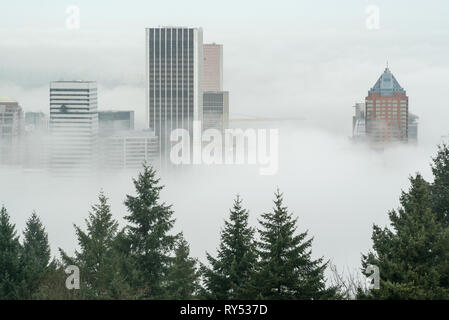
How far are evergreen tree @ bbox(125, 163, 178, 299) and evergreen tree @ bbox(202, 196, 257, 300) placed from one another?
428cm

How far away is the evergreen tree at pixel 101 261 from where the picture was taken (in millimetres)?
26411

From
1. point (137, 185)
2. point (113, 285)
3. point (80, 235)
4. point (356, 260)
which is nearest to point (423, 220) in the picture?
point (113, 285)

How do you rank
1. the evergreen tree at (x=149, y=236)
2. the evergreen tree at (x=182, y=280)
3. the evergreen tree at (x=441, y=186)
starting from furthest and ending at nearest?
1. the evergreen tree at (x=441, y=186)
2. the evergreen tree at (x=149, y=236)
3. the evergreen tree at (x=182, y=280)

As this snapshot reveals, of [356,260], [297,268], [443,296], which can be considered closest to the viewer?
[443,296]

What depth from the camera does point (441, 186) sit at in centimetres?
3456

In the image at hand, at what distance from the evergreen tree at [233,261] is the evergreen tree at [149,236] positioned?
4.28 meters

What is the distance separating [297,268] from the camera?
82.4ft

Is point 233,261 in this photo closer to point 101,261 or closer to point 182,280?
point 182,280

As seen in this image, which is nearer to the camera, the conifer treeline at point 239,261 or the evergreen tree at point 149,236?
the conifer treeline at point 239,261

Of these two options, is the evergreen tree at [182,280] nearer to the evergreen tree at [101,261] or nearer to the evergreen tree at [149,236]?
the evergreen tree at [149,236]

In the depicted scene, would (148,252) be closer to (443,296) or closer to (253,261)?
(253,261)

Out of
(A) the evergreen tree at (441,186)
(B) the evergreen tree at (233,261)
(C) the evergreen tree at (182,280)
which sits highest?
(A) the evergreen tree at (441,186)

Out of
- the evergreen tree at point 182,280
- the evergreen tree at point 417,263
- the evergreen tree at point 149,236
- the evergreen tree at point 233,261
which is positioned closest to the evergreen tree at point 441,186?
the evergreen tree at point 417,263

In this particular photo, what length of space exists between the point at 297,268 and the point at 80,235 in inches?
660
